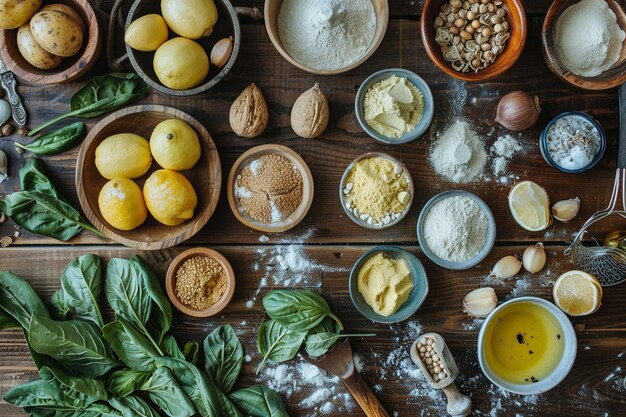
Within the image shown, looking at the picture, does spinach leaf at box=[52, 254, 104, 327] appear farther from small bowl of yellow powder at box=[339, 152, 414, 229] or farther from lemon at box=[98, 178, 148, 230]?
small bowl of yellow powder at box=[339, 152, 414, 229]

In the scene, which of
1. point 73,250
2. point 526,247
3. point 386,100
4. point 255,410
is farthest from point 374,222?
point 73,250

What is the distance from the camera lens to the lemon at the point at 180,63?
128cm

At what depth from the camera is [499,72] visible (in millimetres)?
1344

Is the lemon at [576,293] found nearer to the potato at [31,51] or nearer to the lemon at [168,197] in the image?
the lemon at [168,197]

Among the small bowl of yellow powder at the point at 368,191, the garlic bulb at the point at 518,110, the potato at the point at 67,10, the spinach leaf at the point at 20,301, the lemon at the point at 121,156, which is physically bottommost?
the spinach leaf at the point at 20,301

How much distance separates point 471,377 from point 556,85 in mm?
783

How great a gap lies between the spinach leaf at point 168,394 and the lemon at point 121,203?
1.20 ft

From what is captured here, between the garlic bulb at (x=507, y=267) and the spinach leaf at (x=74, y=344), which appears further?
the garlic bulb at (x=507, y=267)

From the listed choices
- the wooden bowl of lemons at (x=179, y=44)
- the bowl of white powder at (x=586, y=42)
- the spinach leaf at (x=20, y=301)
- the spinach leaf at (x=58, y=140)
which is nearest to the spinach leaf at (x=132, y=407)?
the spinach leaf at (x=20, y=301)

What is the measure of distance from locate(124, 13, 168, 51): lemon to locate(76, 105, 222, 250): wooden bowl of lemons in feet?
0.47

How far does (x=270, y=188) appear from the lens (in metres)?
1.36

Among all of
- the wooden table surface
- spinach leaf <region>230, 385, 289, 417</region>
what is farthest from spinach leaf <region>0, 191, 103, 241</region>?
spinach leaf <region>230, 385, 289, 417</region>

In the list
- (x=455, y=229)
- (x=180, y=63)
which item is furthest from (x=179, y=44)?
(x=455, y=229)

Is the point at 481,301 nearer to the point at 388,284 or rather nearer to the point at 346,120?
the point at 388,284
